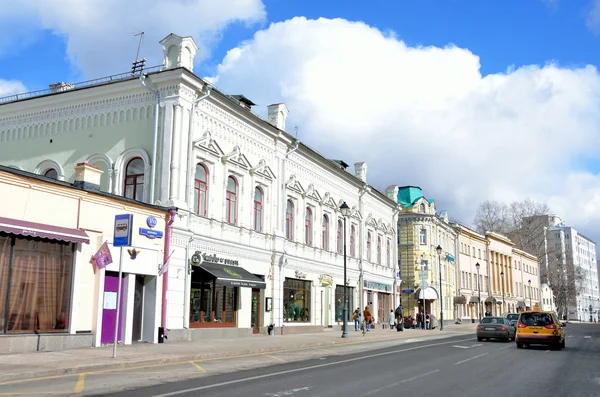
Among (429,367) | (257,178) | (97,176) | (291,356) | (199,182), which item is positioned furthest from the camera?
(257,178)

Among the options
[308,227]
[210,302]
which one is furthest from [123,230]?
[308,227]

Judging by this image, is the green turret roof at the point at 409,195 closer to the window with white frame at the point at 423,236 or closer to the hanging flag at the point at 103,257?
the window with white frame at the point at 423,236

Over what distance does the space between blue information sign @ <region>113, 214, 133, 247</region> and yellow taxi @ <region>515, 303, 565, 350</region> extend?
55.4 feet

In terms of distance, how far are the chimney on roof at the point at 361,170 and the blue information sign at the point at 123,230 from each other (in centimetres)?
2953

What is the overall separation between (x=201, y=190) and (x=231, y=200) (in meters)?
2.54

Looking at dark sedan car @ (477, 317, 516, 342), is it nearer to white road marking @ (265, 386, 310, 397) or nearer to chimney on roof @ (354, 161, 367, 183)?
chimney on roof @ (354, 161, 367, 183)

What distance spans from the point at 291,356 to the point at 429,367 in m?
5.33

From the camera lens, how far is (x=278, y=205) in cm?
3173

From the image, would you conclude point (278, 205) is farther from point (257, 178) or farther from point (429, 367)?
point (429, 367)

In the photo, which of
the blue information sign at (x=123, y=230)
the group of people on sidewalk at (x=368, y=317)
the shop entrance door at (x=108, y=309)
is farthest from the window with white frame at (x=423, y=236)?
the blue information sign at (x=123, y=230)

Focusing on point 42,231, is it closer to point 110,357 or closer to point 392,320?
point 110,357

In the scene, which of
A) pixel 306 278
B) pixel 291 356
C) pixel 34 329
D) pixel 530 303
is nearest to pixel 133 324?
pixel 34 329

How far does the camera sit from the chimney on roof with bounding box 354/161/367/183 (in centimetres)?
4472

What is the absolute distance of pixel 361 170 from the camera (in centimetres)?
4475
